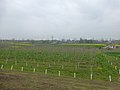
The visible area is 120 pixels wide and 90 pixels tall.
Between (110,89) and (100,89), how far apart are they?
2.56ft

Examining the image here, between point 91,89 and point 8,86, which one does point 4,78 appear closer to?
point 8,86

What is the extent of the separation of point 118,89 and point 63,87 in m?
4.17

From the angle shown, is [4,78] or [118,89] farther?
[4,78]

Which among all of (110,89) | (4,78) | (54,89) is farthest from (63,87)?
(4,78)

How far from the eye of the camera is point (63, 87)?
1803cm

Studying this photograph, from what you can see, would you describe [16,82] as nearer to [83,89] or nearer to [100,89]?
[83,89]

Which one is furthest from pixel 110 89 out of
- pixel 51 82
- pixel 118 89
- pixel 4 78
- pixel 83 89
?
pixel 4 78

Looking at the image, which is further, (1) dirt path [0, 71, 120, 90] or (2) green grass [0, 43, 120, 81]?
(2) green grass [0, 43, 120, 81]

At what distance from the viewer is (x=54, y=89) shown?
17.4 m

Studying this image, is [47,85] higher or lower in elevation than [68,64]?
higher

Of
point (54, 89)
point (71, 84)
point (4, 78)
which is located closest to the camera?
point (54, 89)

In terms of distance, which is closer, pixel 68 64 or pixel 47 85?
pixel 47 85

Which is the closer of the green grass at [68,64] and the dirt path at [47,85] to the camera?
the dirt path at [47,85]

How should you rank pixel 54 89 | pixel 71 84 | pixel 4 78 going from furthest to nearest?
pixel 4 78 → pixel 71 84 → pixel 54 89
